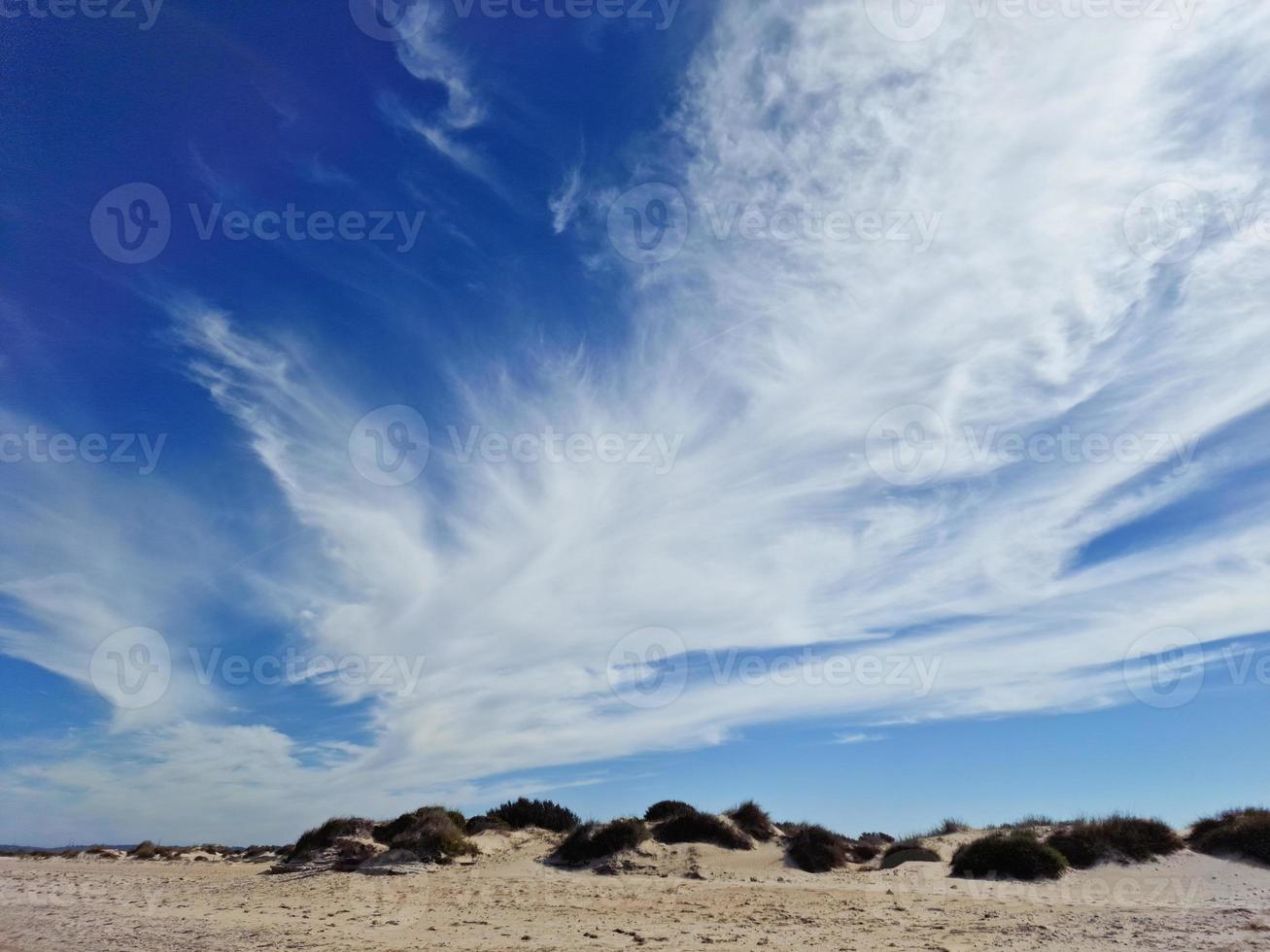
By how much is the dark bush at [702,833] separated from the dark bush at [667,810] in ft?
1.67

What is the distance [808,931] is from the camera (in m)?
12.9

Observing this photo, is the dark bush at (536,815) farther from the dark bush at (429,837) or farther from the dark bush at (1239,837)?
the dark bush at (1239,837)

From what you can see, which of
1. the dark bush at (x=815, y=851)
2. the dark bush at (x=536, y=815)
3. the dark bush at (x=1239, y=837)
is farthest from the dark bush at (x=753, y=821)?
the dark bush at (x=1239, y=837)

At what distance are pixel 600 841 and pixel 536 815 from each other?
25.5 ft

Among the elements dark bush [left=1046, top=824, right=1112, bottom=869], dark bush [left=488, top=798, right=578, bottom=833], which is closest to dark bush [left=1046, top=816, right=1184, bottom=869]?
dark bush [left=1046, top=824, right=1112, bottom=869]

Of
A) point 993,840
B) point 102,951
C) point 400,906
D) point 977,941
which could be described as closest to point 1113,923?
point 977,941

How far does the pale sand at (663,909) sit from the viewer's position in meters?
12.5

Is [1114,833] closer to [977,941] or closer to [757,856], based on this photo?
[757,856]

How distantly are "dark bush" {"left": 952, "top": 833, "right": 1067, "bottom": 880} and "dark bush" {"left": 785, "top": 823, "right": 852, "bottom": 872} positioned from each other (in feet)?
11.3

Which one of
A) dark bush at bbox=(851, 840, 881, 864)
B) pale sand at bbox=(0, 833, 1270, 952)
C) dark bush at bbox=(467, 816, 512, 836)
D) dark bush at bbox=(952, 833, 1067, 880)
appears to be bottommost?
pale sand at bbox=(0, 833, 1270, 952)

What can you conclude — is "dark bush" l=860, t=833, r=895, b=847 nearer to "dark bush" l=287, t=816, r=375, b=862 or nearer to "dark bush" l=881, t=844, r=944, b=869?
"dark bush" l=881, t=844, r=944, b=869

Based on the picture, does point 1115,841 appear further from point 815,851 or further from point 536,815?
point 536,815

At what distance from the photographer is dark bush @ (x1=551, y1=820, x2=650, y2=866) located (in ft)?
72.9

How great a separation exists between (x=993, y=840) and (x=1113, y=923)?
721 centimetres
